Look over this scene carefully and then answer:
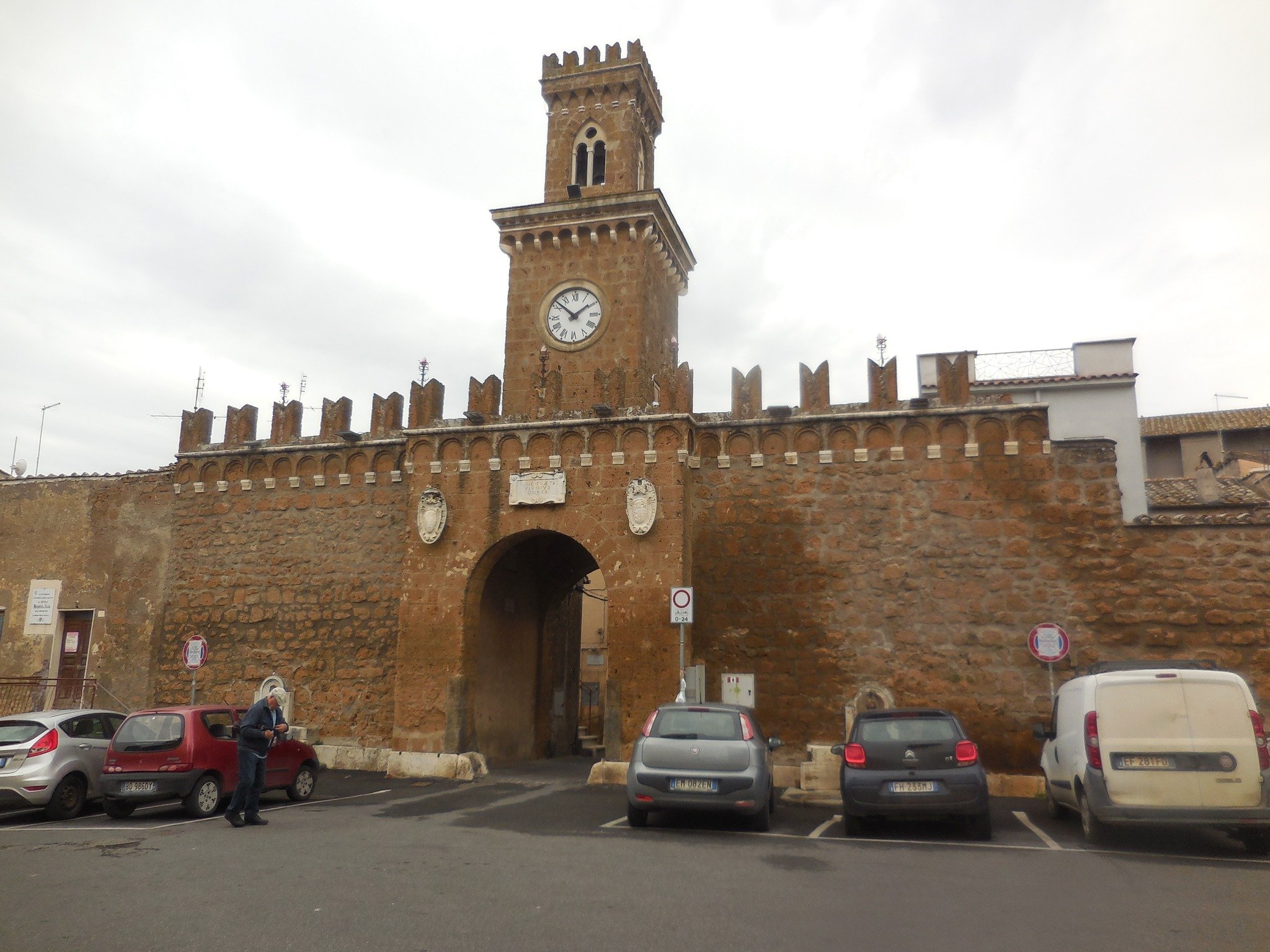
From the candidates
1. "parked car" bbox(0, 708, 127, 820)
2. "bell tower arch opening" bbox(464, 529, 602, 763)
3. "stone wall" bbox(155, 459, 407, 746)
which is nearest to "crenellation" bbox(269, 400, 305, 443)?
"stone wall" bbox(155, 459, 407, 746)

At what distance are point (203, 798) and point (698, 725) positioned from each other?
20.6 ft

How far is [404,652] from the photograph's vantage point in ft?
53.9

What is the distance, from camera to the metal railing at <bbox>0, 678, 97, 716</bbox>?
1820 centimetres

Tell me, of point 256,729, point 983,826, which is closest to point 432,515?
point 256,729

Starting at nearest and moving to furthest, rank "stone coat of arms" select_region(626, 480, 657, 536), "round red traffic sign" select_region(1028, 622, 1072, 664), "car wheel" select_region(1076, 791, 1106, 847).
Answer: "car wheel" select_region(1076, 791, 1106, 847), "round red traffic sign" select_region(1028, 622, 1072, 664), "stone coat of arms" select_region(626, 480, 657, 536)

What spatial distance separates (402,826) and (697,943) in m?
5.68

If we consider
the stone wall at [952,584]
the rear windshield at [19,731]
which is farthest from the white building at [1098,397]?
the rear windshield at [19,731]

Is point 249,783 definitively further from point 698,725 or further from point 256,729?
point 698,725

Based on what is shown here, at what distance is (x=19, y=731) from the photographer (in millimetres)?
11508

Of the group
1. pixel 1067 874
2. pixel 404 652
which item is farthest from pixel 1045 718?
pixel 404 652

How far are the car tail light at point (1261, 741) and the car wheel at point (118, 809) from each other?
12.5 meters

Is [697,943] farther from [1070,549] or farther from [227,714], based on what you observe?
[1070,549]

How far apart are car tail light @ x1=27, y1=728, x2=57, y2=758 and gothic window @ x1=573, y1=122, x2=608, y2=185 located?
1554 centimetres

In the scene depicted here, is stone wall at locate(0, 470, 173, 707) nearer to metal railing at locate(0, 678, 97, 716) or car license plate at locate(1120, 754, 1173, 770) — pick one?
metal railing at locate(0, 678, 97, 716)
